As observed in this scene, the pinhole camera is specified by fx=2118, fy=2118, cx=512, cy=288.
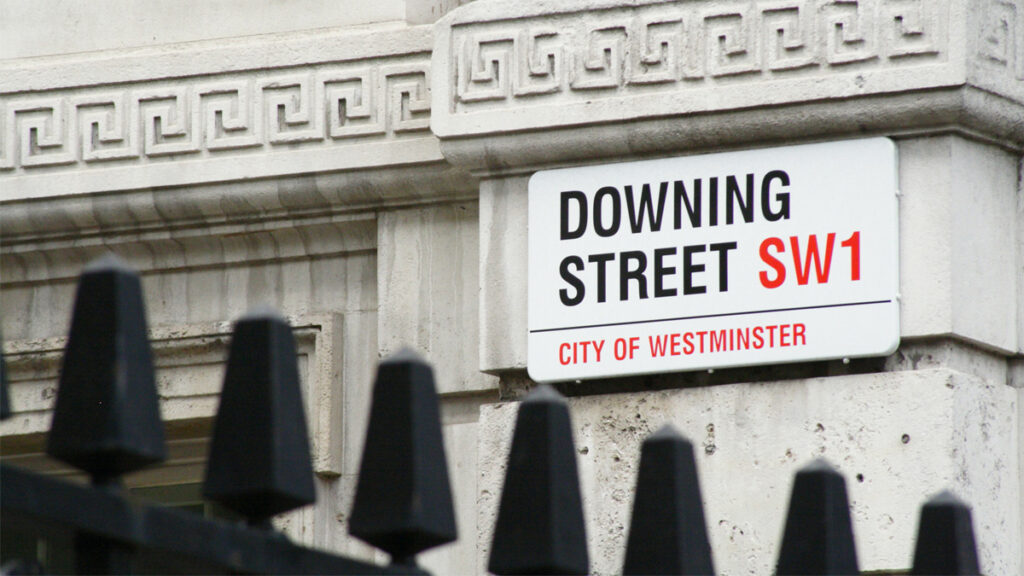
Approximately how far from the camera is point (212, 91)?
621 centimetres

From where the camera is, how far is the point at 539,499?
7.50 ft

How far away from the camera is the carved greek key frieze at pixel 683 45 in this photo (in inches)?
212

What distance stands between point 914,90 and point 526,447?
3257 mm

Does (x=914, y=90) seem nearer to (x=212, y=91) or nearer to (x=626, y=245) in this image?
(x=626, y=245)

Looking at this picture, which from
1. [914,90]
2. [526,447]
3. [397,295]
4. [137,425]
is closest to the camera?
[137,425]

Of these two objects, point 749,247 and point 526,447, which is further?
point 749,247

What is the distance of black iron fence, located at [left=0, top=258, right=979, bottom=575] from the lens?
1.90 m

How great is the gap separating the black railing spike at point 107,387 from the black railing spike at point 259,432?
11 cm

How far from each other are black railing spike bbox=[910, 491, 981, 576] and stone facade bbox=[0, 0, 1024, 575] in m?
2.60

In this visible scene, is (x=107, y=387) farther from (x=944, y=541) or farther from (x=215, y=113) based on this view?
(x=215, y=113)

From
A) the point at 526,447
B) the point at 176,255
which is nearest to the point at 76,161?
the point at 176,255

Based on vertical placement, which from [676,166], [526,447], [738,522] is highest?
[676,166]

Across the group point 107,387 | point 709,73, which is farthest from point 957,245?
point 107,387

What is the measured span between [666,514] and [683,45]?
11.1ft
